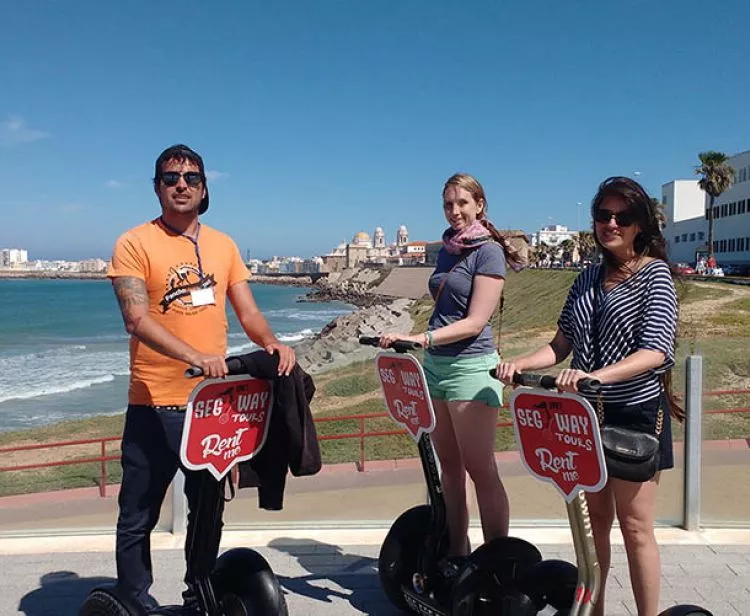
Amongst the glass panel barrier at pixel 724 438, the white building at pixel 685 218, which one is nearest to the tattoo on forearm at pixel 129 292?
the glass panel barrier at pixel 724 438

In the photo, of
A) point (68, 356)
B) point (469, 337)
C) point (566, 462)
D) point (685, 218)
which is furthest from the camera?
point (685, 218)

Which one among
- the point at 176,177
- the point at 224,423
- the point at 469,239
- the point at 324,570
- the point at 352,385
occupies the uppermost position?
the point at 176,177

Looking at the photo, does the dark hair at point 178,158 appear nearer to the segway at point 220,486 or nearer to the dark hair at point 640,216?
the segway at point 220,486

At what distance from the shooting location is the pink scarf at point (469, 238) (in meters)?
2.98

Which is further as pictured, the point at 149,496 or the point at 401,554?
the point at 401,554

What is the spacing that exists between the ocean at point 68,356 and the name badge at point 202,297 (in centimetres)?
1848

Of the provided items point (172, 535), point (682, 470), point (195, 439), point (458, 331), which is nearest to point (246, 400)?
point (195, 439)

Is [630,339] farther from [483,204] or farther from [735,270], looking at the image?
[735,270]

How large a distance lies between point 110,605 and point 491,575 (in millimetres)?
1411

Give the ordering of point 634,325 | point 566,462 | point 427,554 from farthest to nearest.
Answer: point 427,554 → point 634,325 → point 566,462

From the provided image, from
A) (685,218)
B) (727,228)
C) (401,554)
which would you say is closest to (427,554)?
(401,554)

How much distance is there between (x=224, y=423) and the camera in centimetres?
244

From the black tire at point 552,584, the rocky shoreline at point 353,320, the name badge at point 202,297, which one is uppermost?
the name badge at point 202,297

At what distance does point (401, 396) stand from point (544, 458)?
2.98 ft
